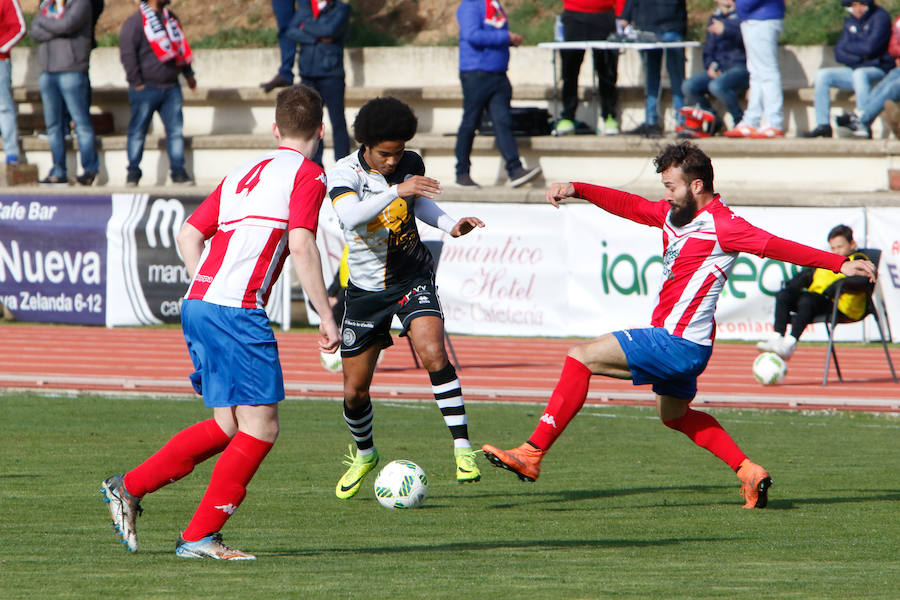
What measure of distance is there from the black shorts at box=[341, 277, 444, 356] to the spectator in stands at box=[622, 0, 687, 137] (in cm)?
1066

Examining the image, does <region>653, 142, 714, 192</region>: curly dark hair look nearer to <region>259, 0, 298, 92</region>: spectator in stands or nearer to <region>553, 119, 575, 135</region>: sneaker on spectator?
<region>553, 119, 575, 135</region>: sneaker on spectator

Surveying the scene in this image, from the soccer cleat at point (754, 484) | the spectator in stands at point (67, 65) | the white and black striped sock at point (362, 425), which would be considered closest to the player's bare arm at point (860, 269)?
the soccer cleat at point (754, 484)

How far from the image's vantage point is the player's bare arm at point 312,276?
5.13 meters

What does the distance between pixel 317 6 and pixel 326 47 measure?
1.73 feet

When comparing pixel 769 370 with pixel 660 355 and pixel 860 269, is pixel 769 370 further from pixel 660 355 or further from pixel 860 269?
pixel 860 269

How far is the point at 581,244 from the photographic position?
1590 cm

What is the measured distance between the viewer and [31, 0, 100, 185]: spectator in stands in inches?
726

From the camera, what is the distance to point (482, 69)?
16422 millimetres

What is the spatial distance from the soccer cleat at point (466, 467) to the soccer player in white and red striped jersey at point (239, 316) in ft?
6.39

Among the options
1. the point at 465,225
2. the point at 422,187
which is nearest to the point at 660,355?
the point at 465,225

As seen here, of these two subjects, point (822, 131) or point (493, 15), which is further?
point (822, 131)

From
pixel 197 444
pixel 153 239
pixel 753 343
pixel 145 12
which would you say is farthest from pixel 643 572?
pixel 145 12

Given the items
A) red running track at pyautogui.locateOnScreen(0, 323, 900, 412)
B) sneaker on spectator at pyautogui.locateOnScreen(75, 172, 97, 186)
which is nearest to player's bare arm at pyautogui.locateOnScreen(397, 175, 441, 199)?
red running track at pyautogui.locateOnScreen(0, 323, 900, 412)

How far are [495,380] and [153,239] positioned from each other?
19.3 ft
